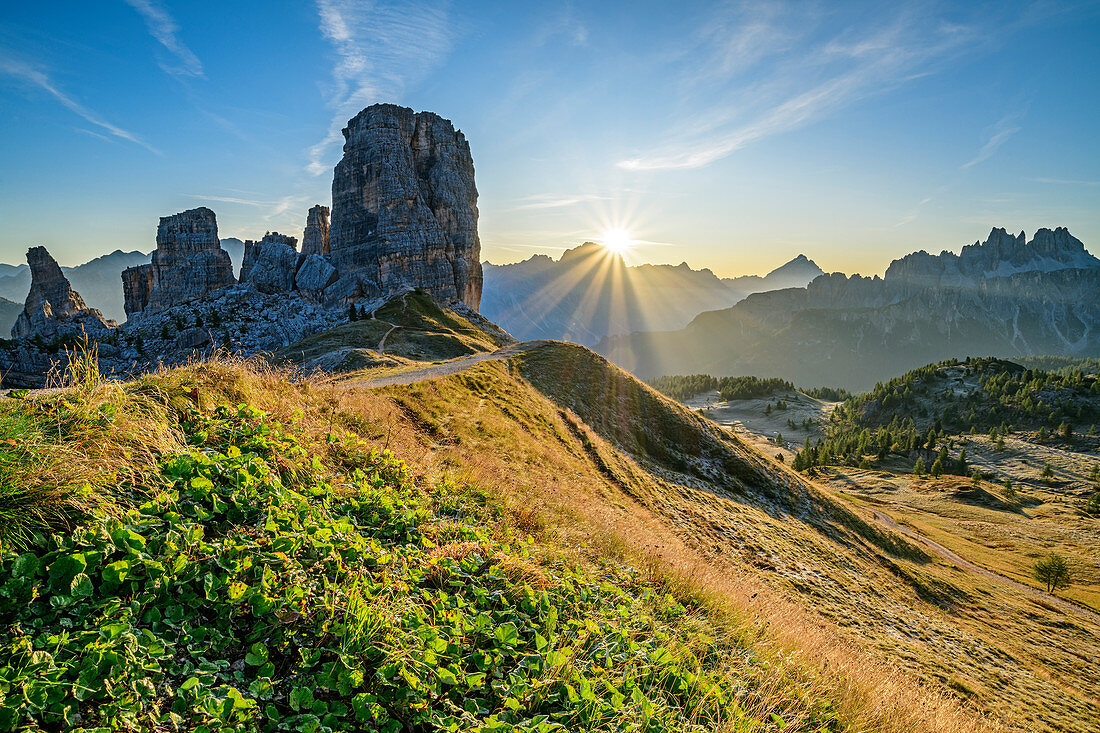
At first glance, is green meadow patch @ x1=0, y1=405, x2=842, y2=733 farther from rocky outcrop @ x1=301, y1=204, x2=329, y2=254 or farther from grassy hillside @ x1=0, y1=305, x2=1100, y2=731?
rocky outcrop @ x1=301, y1=204, x2=329, y2=254

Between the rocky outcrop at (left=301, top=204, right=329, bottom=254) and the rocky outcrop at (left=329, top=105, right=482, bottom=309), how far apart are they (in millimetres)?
8920

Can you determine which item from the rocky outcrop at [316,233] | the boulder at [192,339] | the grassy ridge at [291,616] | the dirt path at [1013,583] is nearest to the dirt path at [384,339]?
the boulder at [192,339]

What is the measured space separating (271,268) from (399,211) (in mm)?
32253

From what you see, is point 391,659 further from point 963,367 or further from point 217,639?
point 963,367

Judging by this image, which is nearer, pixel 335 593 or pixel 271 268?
pixel 335 593

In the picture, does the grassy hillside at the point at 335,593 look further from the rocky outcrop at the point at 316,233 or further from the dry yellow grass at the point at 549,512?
the rocky outcrop at the point at 316,233

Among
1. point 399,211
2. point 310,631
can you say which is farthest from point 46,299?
point 310,631

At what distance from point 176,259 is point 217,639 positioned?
138 metres

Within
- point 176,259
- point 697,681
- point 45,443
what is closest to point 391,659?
point 697,681

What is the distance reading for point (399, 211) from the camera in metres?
109

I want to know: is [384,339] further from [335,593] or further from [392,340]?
[335,593]

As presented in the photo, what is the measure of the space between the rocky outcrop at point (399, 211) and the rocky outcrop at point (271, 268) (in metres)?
10.4

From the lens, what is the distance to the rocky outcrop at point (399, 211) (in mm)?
108188

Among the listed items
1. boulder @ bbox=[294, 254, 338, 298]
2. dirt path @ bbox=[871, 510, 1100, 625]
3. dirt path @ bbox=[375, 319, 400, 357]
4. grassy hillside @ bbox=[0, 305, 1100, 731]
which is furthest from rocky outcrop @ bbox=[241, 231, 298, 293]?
dirt path @ bbox=[871, 510, 1100, 625]
